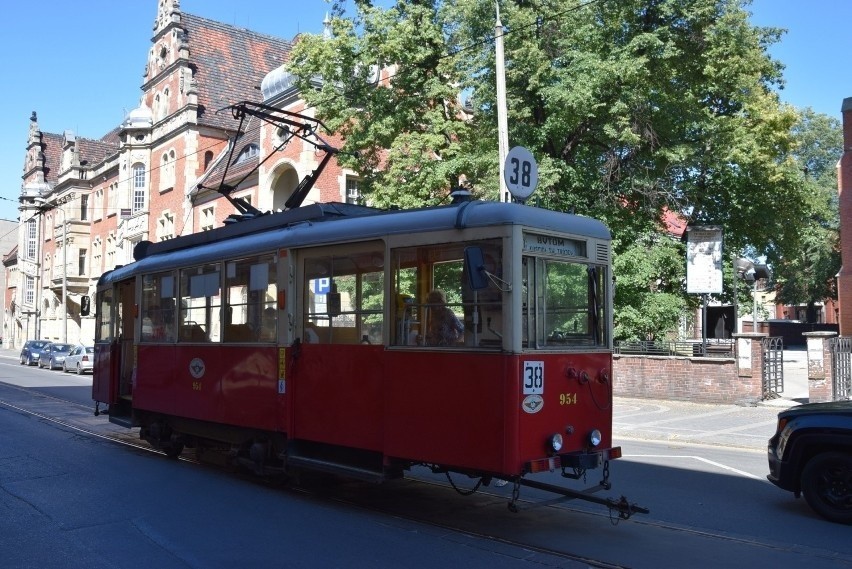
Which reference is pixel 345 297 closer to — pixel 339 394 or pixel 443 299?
pixel 339 394

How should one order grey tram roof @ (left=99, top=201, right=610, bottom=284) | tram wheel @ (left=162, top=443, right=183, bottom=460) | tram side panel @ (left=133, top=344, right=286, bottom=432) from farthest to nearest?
tram wheel @ (left=162, top=443, right=183, bottom=460) → tram side panel @ (left=133, top=344, right=286, bottom=432) → grey tram roof @ (left=99, top=201, right=610, bottom=284)

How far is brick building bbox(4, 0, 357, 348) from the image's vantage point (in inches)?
1446

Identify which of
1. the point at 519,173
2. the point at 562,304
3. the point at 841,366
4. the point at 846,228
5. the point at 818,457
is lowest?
the point at 818,457

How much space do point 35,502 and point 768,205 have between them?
67.7ft

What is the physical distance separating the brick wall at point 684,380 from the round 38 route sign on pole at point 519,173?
30.7 feet

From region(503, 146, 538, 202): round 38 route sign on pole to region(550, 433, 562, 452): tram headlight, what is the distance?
5829mm

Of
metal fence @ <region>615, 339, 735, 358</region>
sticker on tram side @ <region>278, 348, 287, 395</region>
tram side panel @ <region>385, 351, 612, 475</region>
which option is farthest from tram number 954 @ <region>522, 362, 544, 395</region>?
metal fence @ <region>615, 339, 735, 358</region>

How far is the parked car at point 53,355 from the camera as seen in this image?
37.9 meters

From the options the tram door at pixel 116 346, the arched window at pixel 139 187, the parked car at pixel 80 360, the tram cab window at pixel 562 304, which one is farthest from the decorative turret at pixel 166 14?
the tram cab window at pixel 562 304

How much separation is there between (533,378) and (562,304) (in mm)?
894

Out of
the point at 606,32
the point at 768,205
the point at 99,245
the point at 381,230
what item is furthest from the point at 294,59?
the point at 99,245

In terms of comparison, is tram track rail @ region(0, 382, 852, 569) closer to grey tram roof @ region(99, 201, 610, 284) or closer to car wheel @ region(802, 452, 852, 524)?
car wheel @ region(802, 452, 852, 524)

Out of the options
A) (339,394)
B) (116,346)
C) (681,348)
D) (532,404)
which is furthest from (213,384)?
(681,348)

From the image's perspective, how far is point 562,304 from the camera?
7445 mm
